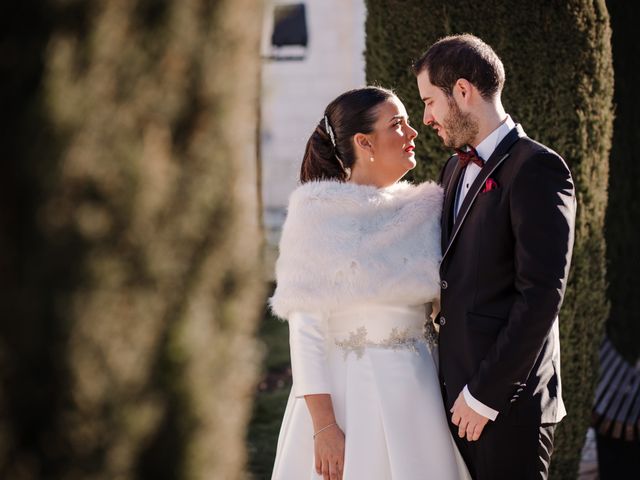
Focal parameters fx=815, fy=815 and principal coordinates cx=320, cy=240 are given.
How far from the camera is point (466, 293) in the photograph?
278 centimetres

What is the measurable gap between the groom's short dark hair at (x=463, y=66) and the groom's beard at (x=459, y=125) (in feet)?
0.22

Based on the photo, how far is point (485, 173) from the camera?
111 inches

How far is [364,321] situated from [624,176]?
4093 mm

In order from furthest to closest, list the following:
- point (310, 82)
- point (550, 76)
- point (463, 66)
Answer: point (310, 82) → point (550, 76) → point (463, 66)

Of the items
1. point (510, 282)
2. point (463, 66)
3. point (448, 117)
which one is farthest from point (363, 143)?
point (510, 282)

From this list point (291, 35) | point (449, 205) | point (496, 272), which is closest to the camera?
point (496, 272)

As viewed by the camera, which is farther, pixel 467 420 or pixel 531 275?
pixel 467 420

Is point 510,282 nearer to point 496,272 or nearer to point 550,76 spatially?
point 496,272

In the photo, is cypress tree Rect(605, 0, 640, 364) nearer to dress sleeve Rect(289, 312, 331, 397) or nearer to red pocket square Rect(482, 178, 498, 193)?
red pocket square Rect(482, 178, 498, 193)

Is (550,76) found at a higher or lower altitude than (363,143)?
higher

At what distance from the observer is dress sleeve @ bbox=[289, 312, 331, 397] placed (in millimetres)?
2920

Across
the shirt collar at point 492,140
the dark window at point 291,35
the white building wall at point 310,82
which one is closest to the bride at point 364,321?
the shirt collar at point 492,140

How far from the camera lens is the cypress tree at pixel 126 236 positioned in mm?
1185

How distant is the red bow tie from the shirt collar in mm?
29
